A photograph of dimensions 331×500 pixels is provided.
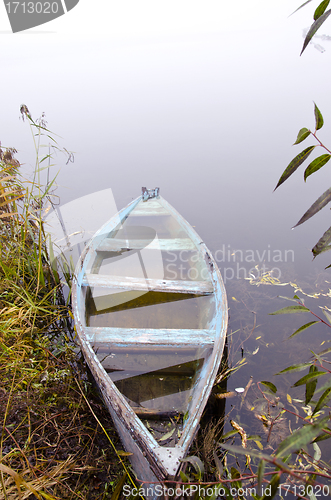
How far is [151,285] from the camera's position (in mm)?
3131

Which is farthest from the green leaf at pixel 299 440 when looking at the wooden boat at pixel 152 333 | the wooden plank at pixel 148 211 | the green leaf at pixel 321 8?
the wooden plank at pixel 148 211

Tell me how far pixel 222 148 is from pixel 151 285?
24.9ft

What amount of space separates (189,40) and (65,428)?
1552 inches

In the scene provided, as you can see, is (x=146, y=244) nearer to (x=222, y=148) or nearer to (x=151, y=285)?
(x=151, y=285)

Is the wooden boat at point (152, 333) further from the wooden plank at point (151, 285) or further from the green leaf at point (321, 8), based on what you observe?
the green leaf at point (321, 8)

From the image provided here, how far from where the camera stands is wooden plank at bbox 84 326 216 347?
8.09 feet

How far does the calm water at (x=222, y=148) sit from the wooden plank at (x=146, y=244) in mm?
998

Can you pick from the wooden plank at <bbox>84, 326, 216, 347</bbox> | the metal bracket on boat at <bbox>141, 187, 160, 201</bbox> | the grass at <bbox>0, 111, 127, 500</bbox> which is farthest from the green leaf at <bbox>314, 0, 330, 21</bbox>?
the metal bracket on boat at <bbox>141, 187, 160, 201</bbox>

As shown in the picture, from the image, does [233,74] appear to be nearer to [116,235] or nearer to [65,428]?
[116,235]

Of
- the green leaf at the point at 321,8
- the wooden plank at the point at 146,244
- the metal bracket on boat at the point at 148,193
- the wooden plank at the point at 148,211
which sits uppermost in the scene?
the green leaf at the point at 321,8

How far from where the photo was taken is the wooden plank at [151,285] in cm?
310

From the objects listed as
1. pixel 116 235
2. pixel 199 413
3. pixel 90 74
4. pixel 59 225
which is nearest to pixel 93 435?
pixel 199 413

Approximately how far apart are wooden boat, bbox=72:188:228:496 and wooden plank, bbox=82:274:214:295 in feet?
0.03

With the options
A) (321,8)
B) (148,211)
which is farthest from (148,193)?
(321,8)
